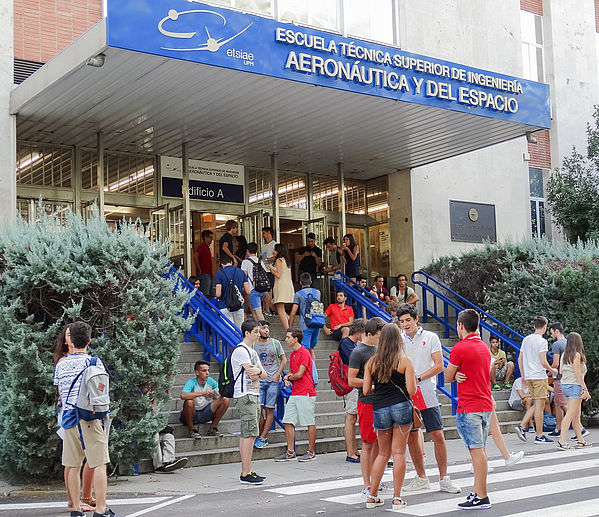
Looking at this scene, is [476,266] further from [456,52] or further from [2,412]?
[2,412]

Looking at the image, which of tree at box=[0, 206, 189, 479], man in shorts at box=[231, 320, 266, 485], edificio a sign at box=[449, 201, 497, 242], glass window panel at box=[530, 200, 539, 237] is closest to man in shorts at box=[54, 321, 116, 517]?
tree at box=[0, 206, 189, 479]

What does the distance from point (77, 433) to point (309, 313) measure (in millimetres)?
6619

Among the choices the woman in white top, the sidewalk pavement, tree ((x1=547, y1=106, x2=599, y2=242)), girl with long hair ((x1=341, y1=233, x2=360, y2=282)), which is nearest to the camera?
the sidewalk pavement

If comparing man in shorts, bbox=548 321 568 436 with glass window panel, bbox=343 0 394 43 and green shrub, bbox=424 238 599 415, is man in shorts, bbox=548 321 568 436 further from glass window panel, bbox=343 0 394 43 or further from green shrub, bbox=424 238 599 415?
glass window panel, bbox=343 0 394 43

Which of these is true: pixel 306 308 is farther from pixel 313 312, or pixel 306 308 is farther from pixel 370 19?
pixel 370 19

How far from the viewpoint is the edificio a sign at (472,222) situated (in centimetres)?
2134

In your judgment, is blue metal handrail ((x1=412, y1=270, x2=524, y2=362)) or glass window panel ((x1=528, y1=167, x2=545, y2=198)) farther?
glass window panel ((x1=528, y1=167, x2=545, y2=198))

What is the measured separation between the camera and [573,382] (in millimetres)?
11781

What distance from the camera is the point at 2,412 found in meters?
9.41

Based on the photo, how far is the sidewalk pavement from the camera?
9.12 m

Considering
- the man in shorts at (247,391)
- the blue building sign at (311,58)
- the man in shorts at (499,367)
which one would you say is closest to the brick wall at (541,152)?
the blue building sign at (311,58)

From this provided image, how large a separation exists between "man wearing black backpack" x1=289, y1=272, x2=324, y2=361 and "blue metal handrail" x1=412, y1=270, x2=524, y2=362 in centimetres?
426

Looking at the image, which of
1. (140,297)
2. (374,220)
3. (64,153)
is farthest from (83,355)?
(374,220)

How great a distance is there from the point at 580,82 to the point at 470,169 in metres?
6.95
